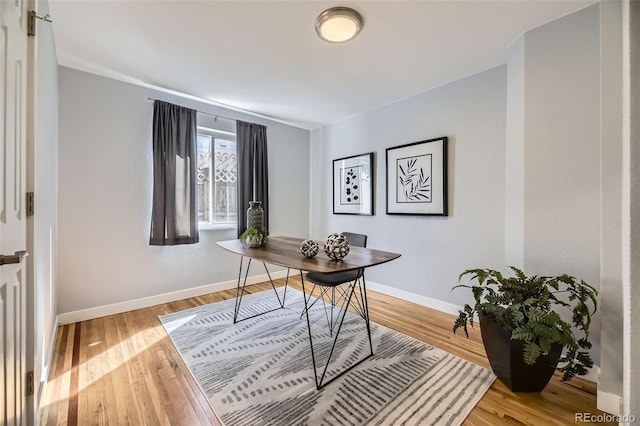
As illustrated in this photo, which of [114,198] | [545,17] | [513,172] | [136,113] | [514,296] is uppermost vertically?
[545,17]

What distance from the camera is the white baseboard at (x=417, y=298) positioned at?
2718 millimetres

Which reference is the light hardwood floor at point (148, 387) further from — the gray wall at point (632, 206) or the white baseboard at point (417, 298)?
the gray wall at point (632, 206)

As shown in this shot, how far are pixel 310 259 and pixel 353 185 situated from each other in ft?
6.98

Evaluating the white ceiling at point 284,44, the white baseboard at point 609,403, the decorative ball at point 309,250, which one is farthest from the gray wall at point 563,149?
the decorative ball at point 309,250

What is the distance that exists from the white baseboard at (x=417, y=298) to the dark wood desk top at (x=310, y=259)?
51.0 inches

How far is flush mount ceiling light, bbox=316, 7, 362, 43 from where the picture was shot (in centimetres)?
174

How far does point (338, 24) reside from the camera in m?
1.82

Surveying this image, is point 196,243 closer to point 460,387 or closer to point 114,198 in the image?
point 114,198

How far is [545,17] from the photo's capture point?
1822 millimetres

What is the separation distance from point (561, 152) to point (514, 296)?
105 centimetres

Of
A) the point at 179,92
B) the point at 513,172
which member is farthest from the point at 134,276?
the point at 513,172

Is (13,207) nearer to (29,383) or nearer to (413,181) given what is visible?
(29,383)

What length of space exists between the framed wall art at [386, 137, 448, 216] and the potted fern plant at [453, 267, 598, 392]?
4.13 ft

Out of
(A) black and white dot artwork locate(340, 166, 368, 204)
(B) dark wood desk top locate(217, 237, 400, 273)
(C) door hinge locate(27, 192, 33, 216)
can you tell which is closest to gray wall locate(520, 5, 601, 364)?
(B) dark wood desk top locate(217, 237, 400, 273)
